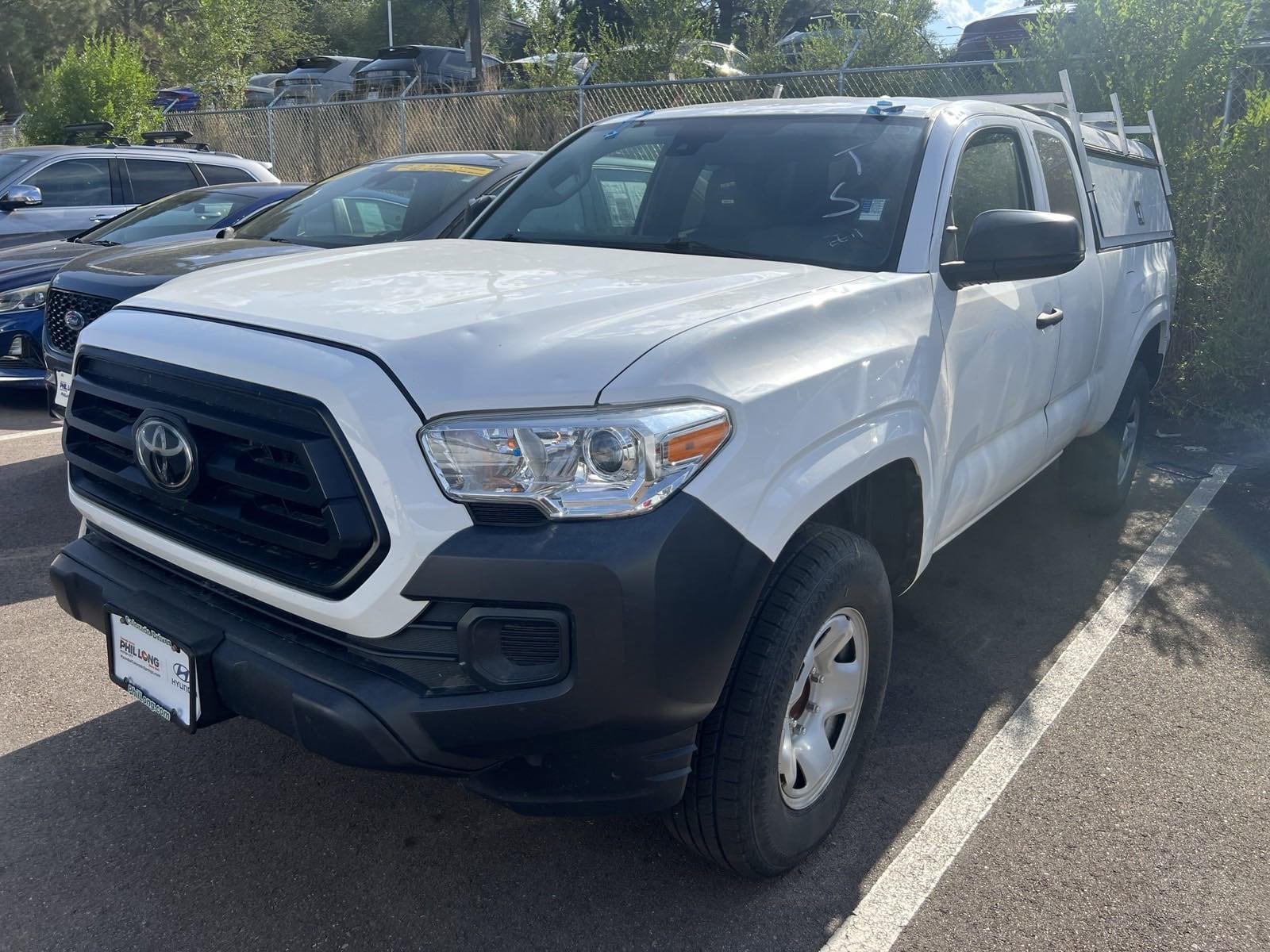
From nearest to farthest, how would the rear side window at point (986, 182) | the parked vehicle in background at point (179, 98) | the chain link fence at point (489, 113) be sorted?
the rear side window at point (986, 182) → the chain link fence at point (489, 113) → the parked vehicle in background at point (179, 98)

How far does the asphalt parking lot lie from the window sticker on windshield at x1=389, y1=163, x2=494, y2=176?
11.2 feet

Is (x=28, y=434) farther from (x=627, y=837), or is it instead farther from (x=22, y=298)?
(x=627, y=837)

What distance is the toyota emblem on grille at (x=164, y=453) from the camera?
94.3 inches

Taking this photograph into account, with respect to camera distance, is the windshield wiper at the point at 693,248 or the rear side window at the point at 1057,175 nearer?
the windshield wiper at the point at 693,248

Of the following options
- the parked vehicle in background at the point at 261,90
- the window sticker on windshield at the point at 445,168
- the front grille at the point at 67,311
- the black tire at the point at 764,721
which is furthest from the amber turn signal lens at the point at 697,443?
the parked vehicle in background at the point at 261,90

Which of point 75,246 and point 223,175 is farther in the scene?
point 223,175

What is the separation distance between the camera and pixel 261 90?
81.7 ft

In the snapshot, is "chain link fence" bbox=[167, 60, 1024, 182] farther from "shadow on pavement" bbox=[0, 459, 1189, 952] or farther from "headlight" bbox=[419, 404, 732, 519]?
"headlight" bbox=[419, 404, 732, 519]

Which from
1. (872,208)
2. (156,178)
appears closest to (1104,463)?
(872,208)

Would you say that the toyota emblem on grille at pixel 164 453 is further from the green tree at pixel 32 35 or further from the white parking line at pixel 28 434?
the green tree at pixel 32 35

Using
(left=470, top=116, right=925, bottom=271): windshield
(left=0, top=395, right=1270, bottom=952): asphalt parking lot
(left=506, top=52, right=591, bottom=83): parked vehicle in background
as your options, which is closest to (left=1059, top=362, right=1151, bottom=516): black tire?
(left=0, top=395, right=1270, bottom=952): asphalt parking lot

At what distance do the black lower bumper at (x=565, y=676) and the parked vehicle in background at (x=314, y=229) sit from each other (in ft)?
9.28

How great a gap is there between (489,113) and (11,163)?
5708 millimetres

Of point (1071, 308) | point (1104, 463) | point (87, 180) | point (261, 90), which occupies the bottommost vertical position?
point (1104, 463)
